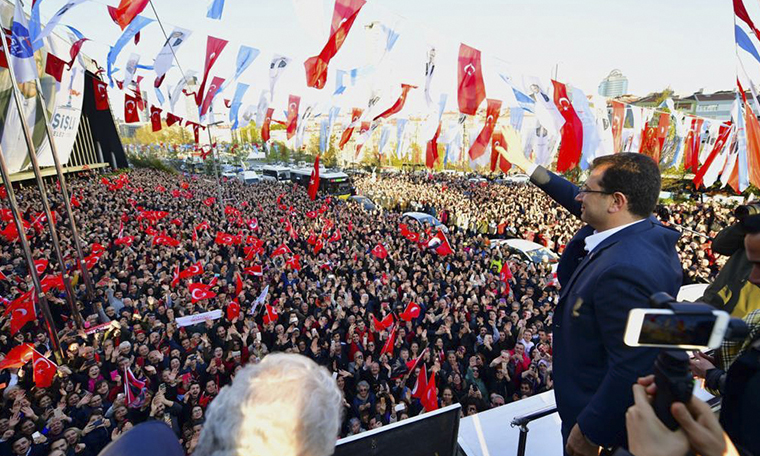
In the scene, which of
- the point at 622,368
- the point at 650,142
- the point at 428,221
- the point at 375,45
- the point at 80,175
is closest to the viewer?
the point at 622,368

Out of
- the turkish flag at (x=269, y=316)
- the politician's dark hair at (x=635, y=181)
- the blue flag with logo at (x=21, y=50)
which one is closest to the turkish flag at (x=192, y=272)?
the turkish flag at (x=269, y=316)

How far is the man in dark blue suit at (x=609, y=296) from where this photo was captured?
59.2 inches

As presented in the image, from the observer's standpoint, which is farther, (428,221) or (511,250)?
(428,221)

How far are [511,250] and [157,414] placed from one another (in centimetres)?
1346

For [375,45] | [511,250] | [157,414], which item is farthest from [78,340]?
[511,250]

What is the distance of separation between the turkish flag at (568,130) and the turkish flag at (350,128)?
8.55 meters

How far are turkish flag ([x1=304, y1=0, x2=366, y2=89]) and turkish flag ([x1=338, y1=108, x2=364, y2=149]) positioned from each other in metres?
8.21

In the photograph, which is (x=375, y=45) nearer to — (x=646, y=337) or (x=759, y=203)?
(x=759, y=203)

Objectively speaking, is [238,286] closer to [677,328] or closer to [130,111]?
[677,328]

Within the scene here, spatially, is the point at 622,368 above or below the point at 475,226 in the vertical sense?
above

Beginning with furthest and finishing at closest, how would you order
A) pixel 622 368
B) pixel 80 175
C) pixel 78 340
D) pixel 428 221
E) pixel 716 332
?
pixel 80 175 < pixel 428 221 < pixel 78 340 < pixel 622 368 < pixel 716 332

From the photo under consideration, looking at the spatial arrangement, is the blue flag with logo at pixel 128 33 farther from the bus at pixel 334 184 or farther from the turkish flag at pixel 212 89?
the bus at pixel 334 184

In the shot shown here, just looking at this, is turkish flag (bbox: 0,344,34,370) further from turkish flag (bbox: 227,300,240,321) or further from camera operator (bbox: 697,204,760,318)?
camera operator (bbox: 697,204,760,318)

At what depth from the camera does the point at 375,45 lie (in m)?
8.87
